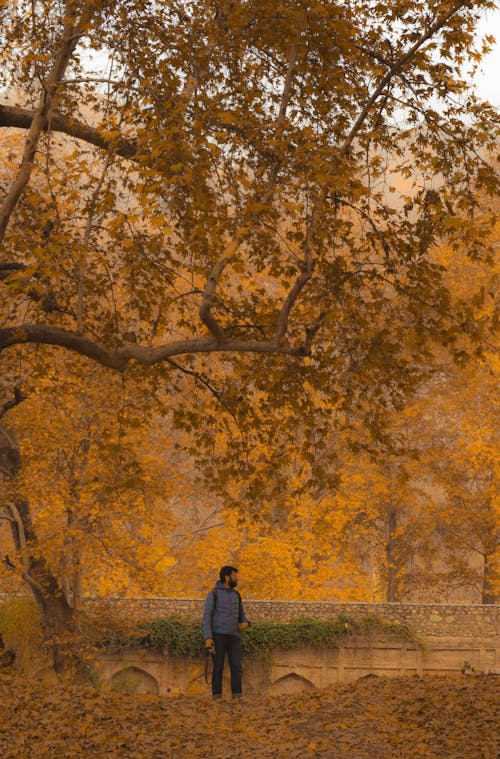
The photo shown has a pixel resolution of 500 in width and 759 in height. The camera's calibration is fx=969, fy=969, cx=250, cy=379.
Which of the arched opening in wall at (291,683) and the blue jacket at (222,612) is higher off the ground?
the arched opening in wall at (291,683)

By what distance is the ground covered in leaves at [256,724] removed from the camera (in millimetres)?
7805

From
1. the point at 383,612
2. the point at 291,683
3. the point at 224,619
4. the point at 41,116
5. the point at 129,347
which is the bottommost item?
the point at 224,619

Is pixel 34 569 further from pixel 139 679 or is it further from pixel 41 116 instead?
pixel 41 116

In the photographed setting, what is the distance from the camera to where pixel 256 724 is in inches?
359

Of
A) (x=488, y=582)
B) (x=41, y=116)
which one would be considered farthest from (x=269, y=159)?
(x=488, y=582)

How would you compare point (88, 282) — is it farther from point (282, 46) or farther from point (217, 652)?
point (217, 652)

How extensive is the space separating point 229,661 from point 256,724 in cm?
290

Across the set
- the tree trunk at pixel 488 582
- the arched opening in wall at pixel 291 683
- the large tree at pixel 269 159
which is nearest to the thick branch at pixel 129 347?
the large tree at pixel 269 159

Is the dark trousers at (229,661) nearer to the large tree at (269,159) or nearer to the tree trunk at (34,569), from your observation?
the large tree at (269,159)

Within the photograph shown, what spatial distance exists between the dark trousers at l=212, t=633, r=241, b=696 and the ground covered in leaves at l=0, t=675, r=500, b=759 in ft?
2.97

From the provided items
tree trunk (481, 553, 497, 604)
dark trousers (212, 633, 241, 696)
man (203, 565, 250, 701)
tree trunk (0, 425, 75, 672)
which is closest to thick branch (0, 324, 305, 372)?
man (203, 565, 250, 701)

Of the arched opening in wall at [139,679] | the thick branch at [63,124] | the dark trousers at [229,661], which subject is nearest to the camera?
the thick branch at [63,124]

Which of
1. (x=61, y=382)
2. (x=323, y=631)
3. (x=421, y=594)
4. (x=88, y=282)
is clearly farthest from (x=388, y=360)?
(x=421, y=594)

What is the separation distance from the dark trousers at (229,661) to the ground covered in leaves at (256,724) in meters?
0.91
